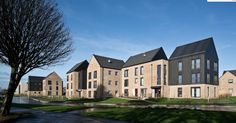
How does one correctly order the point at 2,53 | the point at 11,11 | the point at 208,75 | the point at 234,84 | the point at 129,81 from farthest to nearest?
the point at 234,84 < the point at 129,81 < the point at 208,75 < the point at 2,53 < the point at 11,11

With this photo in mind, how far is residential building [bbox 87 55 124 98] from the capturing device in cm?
6894

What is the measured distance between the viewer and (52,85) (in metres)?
122

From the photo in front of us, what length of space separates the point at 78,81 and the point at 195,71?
137 ft

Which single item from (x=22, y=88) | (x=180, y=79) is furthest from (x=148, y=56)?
(x=22, y=88)

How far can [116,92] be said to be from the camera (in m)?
72.3

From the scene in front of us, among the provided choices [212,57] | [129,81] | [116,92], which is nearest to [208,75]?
[212,57]

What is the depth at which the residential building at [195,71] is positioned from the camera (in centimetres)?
5103

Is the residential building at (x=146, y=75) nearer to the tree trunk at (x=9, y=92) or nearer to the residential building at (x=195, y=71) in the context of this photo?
the residential building at (x=195, y=71)

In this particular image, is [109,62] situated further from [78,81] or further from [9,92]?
[9,92]

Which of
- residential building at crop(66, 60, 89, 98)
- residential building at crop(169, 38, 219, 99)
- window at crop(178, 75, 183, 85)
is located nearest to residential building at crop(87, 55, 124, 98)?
residential building at crop(66, 60, 89, 98)

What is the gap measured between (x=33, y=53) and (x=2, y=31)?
309cm

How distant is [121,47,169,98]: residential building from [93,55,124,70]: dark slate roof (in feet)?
10.8

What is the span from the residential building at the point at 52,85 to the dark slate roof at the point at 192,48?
254ft

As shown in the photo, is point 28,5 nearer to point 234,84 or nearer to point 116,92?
point 116,92
